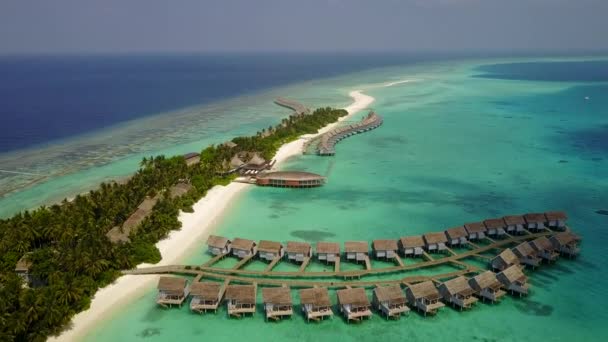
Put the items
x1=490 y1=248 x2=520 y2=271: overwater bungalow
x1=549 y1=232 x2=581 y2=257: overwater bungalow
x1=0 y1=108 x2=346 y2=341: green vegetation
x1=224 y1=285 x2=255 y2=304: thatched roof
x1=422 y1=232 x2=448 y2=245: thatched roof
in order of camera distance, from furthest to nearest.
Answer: x1=422 y1=232 x2=448 y2=245: thatched roof < x1=549 y1=232 x2=581 y2=257: overwater bungalow < x1=490 y1=248 x2=520 y2=271: overwater bungalow < x1=224 y1=285 x2=255 y2=304: thatched roof < x1=0 y1=108 x2=346 y2=341: green vegetation

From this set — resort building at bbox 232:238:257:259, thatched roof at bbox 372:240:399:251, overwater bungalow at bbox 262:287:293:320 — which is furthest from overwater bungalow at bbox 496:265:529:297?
resort building at bbox 232:238:257:259

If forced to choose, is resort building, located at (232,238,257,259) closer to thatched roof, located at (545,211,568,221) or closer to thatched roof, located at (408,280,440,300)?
thatched roof, located at (408,280,440,300)

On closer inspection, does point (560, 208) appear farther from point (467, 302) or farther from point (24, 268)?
point (24, 268)

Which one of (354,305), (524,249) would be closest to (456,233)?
(524,249)

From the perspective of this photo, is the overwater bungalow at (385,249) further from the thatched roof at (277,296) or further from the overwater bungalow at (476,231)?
the thatched roof at (277,296)

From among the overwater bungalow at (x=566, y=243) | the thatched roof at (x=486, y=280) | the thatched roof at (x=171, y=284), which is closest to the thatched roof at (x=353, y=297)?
the thatched roof at (x=486, y=280)

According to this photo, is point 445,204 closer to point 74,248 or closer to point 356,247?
point 356,247
